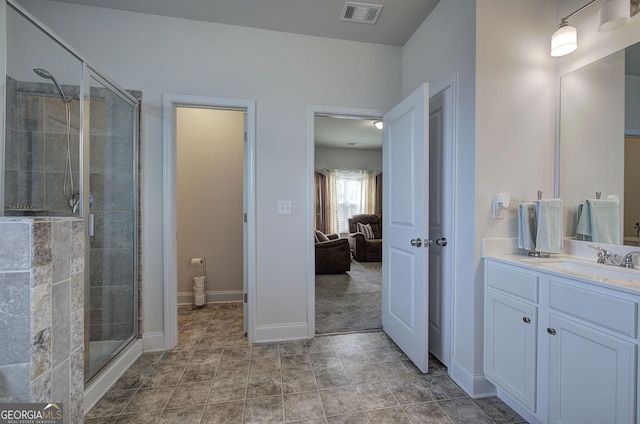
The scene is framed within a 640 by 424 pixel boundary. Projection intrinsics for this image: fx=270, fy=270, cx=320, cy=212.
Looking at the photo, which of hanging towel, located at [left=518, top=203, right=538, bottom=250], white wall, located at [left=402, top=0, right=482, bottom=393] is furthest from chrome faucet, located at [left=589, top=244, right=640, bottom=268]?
white wall, located at [left=402, top=0, right=482, bottom=393]

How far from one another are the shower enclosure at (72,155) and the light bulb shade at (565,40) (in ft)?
8.98

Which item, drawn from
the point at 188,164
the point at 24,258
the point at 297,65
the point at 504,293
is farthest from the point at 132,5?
the point at 504,293

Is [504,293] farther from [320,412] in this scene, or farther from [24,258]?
[24,258]

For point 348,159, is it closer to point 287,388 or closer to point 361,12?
point 361,12

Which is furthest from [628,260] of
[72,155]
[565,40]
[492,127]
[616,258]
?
[72,155]

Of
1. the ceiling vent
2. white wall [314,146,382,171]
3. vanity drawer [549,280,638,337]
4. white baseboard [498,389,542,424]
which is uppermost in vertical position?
the ceiling vent

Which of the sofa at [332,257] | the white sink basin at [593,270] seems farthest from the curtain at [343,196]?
the white sink basin at [593,270]

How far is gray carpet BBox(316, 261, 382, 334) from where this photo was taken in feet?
8.77

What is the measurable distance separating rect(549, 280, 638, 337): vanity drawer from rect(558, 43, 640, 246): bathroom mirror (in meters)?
0.54

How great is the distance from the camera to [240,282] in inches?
129

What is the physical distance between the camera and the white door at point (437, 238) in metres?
1.94

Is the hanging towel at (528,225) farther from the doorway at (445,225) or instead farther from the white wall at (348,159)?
the white wall at (348,159)

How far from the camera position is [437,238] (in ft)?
6.59

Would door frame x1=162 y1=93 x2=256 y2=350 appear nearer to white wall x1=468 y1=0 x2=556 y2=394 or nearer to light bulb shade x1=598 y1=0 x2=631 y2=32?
white wall x1=468 y1=0 x2=556 y2=394
